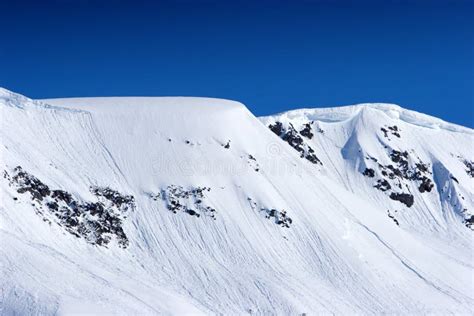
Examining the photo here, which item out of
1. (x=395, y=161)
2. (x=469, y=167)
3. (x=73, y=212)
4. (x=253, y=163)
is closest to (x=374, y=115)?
(x=395, y=161)

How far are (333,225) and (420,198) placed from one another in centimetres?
2785

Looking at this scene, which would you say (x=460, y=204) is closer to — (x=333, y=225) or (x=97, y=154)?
(x=333, y=225)

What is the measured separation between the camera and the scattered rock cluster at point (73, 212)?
2042 inches

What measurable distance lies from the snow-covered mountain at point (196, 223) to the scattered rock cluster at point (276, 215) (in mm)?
137

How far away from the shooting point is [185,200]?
61.2 metres

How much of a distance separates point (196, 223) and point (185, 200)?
3.24m

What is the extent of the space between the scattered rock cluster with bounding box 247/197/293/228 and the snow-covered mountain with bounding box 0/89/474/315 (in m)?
0.14

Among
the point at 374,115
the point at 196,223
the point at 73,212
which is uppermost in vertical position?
the point at 374,115

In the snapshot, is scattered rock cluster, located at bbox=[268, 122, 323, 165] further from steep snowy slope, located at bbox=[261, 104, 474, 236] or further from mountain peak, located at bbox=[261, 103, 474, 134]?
mountain peak, located at bbox=[261, 103, 474, 134]

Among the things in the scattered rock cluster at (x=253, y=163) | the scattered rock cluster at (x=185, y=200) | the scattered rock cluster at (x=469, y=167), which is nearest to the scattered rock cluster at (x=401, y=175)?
the scattered rock cluster at (x=469, y=167)

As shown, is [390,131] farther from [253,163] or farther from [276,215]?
[276,215]

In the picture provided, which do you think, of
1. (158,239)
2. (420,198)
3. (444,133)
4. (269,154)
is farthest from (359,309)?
(444,133)

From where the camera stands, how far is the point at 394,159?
9238 centimetres

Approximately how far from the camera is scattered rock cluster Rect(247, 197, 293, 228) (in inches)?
2461
